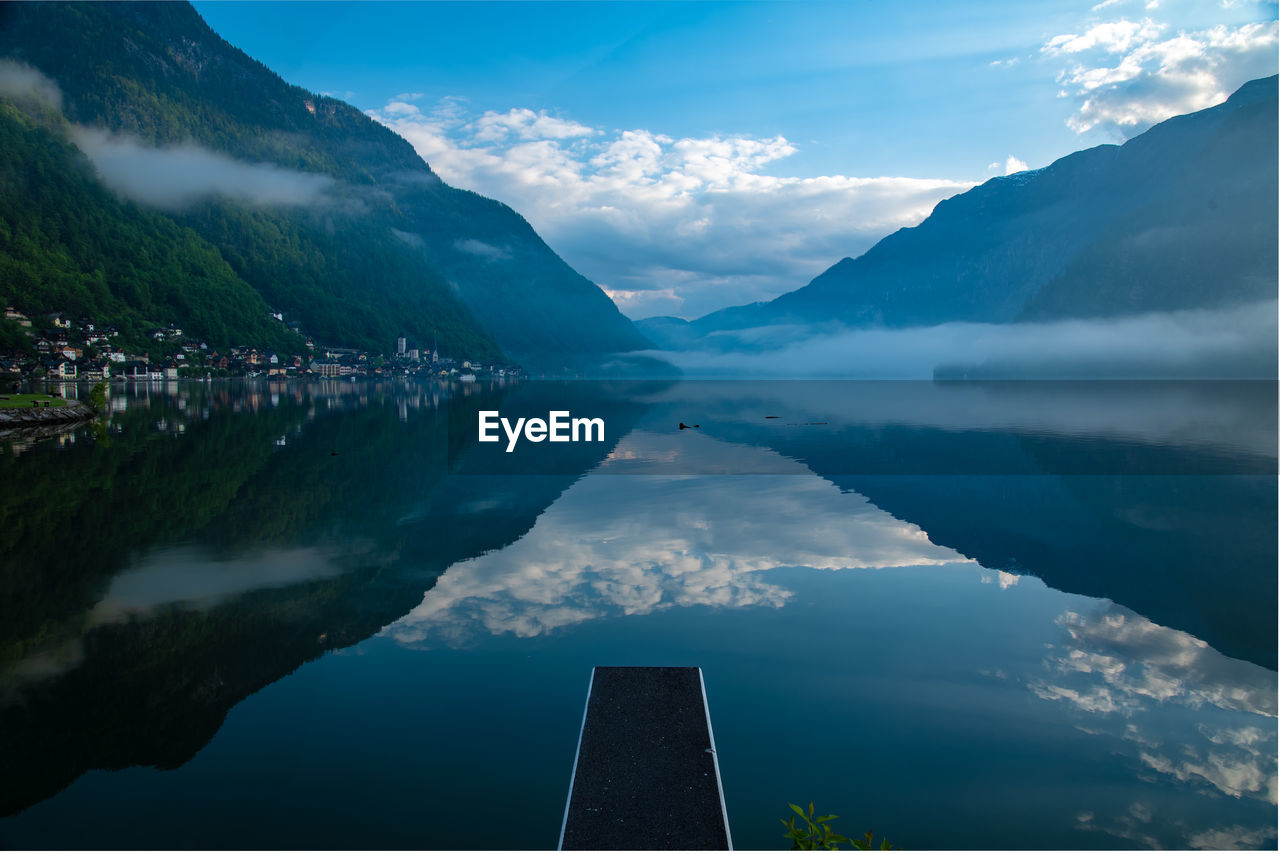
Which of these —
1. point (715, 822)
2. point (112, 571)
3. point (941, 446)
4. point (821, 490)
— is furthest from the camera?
point (941, 446)

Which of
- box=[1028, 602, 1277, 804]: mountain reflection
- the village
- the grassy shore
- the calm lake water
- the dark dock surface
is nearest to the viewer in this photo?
the dark dock surface

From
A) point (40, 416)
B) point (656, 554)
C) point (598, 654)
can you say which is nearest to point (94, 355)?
point (40, 416)

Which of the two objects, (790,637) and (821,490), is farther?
(821,490)

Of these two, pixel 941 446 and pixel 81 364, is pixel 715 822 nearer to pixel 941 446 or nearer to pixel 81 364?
pixel 941 446

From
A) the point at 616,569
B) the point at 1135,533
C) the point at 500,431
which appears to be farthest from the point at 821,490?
the point at 500,431

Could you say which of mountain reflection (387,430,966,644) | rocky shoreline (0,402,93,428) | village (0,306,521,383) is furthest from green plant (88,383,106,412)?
village (0,306,521,383)

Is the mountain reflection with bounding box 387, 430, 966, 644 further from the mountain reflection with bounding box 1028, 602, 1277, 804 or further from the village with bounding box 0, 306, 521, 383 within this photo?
the village with bounding box 0, 306, 521, 383

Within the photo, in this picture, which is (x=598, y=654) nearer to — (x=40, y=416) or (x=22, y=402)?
(x=40, y=416)
